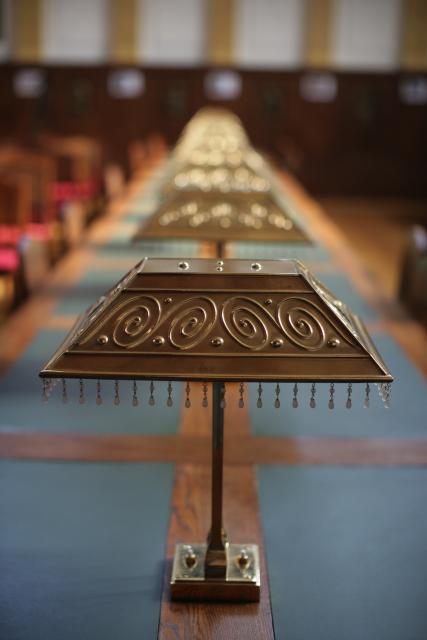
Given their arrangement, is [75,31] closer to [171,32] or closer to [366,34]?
[171,32]

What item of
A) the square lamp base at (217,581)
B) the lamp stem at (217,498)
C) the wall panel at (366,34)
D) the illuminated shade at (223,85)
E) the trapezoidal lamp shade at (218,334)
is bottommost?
the square lamp base at (217,581)

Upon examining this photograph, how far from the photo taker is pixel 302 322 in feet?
6.25

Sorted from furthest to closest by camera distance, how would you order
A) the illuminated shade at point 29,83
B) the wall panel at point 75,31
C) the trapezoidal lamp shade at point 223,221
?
the illuminated shade at point 29,83 → the wall panel at point 75,31 → the trapezoidal lamp shade at point 223,221

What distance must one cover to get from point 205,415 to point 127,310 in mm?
1396

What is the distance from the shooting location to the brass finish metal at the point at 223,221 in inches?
142

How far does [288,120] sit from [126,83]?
9.94ft

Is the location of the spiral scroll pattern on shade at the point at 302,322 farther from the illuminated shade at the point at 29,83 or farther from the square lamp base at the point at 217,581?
the illuminated shade at the point at 29,83

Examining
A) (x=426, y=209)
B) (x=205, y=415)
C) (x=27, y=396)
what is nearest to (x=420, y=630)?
(x=205, y=415)

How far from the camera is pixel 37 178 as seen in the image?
A: 9102mm

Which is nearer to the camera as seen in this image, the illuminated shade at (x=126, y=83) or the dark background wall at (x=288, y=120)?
the illuminated shade at (x=126, y=83)

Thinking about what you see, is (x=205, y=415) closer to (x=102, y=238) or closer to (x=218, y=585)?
(x=218, y=585)

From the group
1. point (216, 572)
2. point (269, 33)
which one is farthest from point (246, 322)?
point (269, 33)

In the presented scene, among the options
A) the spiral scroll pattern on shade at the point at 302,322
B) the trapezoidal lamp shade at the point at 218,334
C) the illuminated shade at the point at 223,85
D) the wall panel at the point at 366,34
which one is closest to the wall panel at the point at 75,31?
the illuminated shade at the point at 223,85

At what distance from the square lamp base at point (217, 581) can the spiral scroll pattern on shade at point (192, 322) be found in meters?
0.56
